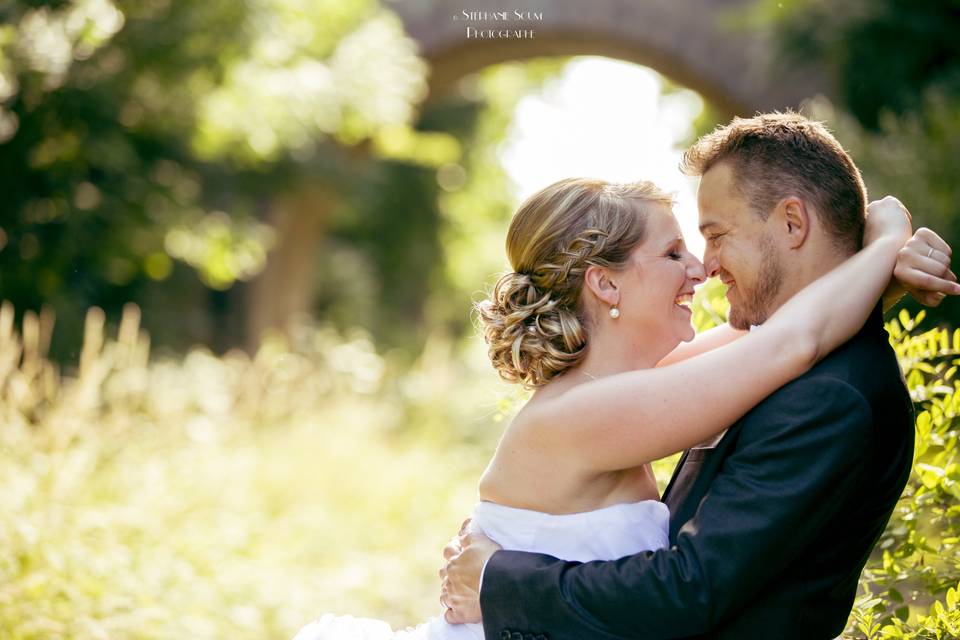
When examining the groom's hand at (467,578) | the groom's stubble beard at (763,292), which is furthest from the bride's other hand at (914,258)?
the groom's hand at (467,578)

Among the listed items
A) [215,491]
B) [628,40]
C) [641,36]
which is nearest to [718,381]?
[215,491]

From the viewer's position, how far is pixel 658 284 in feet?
7.97

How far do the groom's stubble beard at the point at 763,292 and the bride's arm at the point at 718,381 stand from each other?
130mm

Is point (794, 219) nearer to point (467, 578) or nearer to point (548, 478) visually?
point (548, 478)

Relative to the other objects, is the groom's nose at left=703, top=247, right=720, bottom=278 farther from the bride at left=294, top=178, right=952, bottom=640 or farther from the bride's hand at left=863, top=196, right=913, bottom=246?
the bride's hand at left=863, top=196, right=913, bottom=246

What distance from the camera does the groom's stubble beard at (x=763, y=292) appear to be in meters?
2.25

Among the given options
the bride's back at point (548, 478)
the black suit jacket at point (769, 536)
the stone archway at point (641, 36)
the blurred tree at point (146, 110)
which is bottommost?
the black suit jacket at point (769, 536)

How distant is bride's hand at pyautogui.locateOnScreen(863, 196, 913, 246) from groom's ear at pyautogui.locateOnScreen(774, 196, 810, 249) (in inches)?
5.9

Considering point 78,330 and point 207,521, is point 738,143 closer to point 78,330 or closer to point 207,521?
point 207,521

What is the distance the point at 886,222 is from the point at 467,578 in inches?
48.2

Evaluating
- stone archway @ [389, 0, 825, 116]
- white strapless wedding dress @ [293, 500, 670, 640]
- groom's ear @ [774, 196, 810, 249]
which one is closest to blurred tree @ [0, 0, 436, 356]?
stone archway @ [389, 0, 825, 116]

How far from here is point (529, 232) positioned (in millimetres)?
2479

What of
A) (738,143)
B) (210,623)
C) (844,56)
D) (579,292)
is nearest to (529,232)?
(579,292)

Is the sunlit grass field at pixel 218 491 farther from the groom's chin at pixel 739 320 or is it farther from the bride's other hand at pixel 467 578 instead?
the groom's chin at pixel 739 320
